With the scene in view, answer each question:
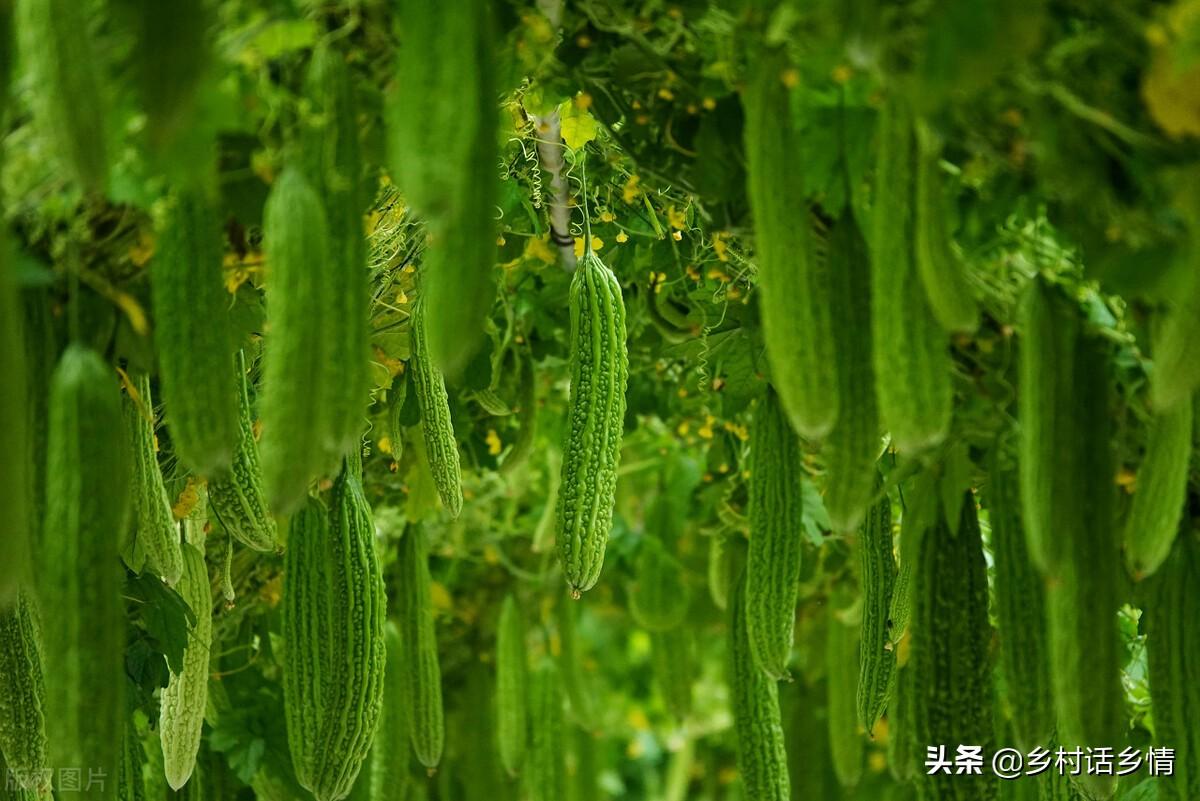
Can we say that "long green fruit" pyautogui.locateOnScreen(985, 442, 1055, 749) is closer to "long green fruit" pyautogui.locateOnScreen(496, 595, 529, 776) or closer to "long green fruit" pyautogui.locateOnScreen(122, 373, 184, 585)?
"long green fruit" pyautogui.locateOnScreen(122, 373, 184, 585)

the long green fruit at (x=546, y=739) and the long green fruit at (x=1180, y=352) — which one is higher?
the long green fruit at (x=1180, y=352)

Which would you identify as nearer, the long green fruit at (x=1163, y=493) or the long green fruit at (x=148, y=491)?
the long green fruit at (x=1163, y=493)

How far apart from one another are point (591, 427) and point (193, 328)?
113 cm

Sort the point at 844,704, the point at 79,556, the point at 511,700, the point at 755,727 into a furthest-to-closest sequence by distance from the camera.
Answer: the point at 511,700
the point at 844,704
the point at 755,727
the point at 79,556

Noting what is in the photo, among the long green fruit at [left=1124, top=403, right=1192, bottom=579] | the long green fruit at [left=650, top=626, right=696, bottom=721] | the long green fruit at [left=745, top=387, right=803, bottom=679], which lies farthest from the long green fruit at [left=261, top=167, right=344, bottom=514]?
the long green fruit at [left=650, top=626, right=696, bottom=721]

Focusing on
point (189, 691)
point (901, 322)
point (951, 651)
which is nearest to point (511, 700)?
point (189, 691)

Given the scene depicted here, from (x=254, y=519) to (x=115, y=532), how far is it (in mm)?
910

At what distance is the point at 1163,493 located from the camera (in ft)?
6.65

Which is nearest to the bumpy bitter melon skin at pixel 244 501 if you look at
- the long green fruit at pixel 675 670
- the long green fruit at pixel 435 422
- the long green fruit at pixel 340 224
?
the long green fruit at pixel 435 422

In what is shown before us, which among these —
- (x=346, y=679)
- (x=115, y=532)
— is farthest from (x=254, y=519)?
(x=115, y=532)

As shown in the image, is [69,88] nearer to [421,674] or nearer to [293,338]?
[293,338]

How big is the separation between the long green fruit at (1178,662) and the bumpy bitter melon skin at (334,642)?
127 centimetres

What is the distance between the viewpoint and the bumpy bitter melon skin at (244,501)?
285 cm

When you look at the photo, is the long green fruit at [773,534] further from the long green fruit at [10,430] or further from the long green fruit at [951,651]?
the long green fruit at [10,430]
